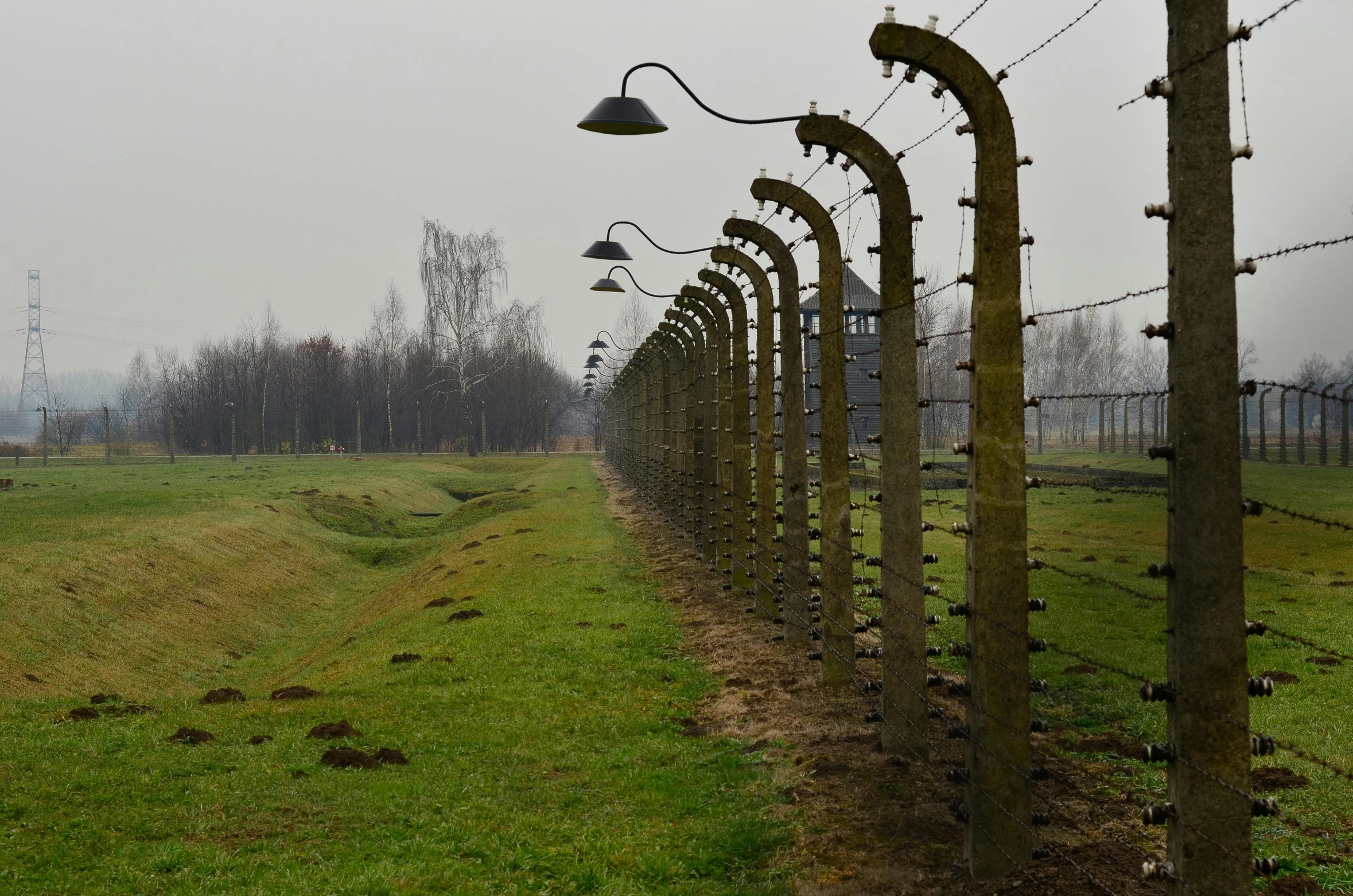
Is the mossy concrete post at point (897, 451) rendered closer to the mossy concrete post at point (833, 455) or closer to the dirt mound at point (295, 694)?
the mossy concrete post at point (833, 455)

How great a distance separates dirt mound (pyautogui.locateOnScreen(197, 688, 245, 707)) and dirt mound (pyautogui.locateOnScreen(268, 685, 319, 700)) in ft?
1.28

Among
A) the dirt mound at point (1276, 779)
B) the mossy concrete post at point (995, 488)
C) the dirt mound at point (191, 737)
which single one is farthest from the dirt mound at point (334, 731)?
the dirt mound at point (1276, 779)

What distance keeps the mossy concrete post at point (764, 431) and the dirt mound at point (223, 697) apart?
6.24 meters

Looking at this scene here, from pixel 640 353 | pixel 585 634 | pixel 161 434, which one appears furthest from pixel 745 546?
pixel 161 434

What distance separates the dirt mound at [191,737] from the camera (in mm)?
10711

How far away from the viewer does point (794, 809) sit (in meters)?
8.05

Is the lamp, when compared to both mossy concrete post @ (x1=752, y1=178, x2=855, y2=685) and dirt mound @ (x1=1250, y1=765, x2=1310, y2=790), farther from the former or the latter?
dirt mound @ (x1=1250, y1=765, x2=1310, y2=790)

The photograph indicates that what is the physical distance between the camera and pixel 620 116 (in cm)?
1142

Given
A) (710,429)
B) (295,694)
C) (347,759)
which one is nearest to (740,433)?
(710,429)

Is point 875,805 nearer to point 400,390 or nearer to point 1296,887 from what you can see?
point 1296,887

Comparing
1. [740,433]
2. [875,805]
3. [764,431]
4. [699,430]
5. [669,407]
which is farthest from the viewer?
[669,407]

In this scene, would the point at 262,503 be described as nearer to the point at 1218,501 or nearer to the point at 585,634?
the point at 585,634

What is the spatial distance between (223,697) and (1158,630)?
10.8 meters

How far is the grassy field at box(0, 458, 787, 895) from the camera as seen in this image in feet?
24.4
